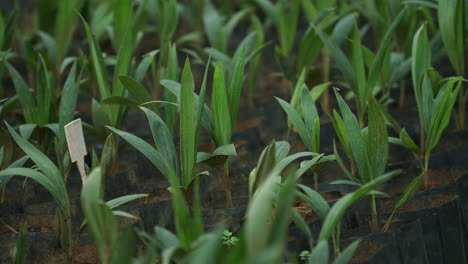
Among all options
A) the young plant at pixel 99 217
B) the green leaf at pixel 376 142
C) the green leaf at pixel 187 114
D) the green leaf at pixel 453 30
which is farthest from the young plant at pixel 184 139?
the green leaf at pixel 453 30

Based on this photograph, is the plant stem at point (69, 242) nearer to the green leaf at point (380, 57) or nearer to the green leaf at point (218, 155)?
the green leaf at point (218, 155)

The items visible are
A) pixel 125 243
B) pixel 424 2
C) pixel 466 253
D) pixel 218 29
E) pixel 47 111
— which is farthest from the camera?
pixel 218 29

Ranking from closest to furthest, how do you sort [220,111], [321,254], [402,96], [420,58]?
[321,254] → [220,111] → [420,58] → [402,96]

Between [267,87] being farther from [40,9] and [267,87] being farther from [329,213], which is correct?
[329,213]

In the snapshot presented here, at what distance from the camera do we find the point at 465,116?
1.95 metres

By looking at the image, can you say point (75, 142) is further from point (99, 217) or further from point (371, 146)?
point (371, 146)

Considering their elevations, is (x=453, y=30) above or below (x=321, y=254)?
above

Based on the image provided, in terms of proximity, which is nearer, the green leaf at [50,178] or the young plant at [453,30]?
the green leaf at [50,178]

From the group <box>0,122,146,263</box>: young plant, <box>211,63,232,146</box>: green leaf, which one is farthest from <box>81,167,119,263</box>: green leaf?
<box>211,63,232,146</box>: green leaf

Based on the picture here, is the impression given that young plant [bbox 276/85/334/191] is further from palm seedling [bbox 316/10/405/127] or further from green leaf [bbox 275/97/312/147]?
palm seedling [bbox 316/10/405/127]

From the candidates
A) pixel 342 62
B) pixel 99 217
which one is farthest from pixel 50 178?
pixel 342 62

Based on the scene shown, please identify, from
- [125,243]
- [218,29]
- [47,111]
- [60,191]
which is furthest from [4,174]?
[218,29]

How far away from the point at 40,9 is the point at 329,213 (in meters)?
1.56

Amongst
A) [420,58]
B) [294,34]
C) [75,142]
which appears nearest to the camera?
[75,142]
